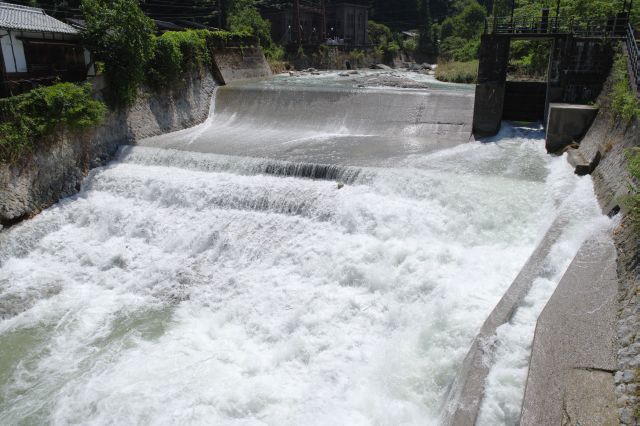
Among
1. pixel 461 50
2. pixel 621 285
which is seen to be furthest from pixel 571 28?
pixel 461 50

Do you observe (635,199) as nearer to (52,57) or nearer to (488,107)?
(488,107)

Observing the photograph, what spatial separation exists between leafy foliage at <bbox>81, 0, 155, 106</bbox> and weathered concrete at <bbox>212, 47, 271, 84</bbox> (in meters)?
5.98

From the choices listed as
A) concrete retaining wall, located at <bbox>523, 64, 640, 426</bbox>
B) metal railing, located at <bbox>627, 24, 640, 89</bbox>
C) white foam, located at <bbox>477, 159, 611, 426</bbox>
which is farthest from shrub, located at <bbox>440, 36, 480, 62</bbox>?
white foam, located at <bbox>477, 159, 611, 426</bbox>

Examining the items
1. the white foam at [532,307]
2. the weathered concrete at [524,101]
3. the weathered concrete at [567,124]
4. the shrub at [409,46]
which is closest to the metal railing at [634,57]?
the weathered concrete at [567,124]

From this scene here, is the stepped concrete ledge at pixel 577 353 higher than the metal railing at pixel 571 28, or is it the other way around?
the metal railing at pixel 571 28

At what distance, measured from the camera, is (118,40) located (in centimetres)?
1554

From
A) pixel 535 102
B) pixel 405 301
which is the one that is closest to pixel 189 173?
pixel 405 301

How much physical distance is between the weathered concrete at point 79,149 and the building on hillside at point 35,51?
183 centimetres

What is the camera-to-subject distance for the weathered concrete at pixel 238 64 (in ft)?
74.3

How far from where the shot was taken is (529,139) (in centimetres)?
1454

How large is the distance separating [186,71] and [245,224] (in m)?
10.7

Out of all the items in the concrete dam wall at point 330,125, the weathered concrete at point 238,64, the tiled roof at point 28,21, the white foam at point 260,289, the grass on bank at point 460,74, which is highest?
the tiled roof at point 28,21

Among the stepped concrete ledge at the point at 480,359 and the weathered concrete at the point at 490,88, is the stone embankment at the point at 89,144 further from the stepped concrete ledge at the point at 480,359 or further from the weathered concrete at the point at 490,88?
the stepped concrete ledge at the point at 480,359

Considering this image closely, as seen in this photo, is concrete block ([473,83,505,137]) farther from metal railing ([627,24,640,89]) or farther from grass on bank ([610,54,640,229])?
metal railing ([627,24,640,89])
